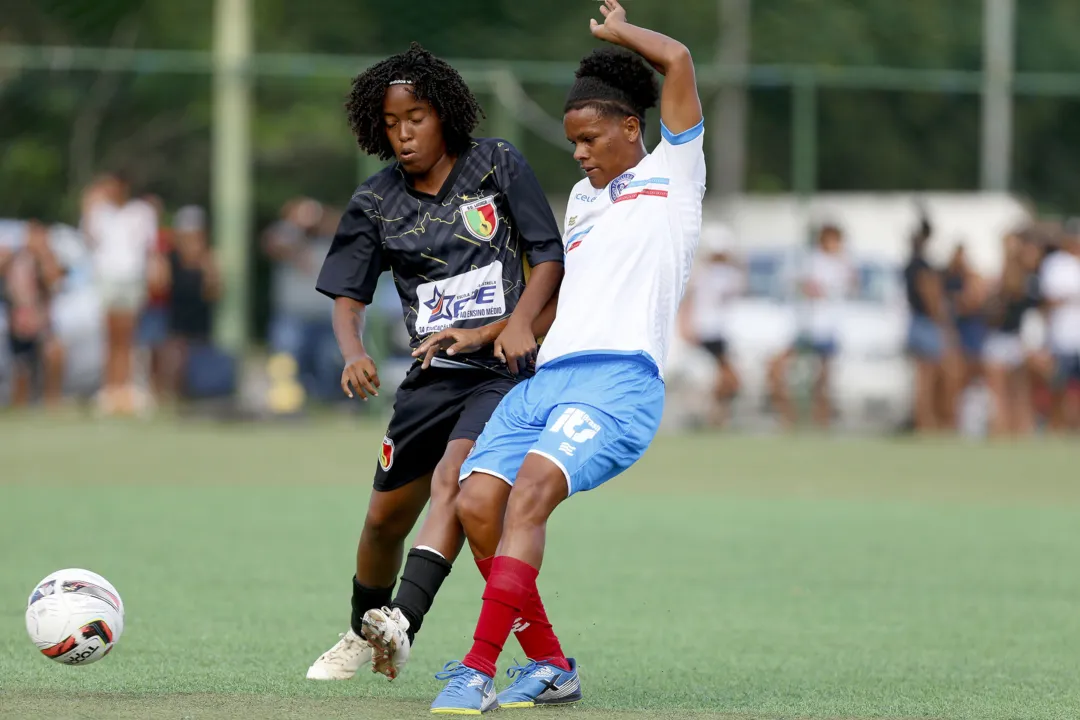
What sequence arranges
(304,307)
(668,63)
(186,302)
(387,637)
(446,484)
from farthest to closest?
(304,307), (186,302), (446,484), (668,63), (387,637)

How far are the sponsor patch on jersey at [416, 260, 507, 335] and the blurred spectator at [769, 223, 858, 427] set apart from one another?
39.6 feet

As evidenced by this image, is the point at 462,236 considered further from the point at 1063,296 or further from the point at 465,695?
the point at 1063,296

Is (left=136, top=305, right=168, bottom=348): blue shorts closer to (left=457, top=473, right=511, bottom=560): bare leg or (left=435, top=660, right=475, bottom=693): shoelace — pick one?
(left=457, top=473, right=511, bottom=560): bare leg

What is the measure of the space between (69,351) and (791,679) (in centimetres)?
1306

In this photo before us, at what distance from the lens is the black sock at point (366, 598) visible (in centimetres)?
617

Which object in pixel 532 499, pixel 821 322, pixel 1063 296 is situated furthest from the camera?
pixel 821 322

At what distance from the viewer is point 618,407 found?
546 centimetres

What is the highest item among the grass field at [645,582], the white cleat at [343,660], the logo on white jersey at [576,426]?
the logo on white jersey at [576,426]

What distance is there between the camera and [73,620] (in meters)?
5.55

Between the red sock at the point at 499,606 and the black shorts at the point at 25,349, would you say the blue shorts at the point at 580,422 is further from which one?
the black shorts at the point at 25,349

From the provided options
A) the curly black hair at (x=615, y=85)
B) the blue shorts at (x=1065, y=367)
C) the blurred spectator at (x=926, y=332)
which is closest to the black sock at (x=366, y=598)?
the curly black hair at (x=615, y=85)

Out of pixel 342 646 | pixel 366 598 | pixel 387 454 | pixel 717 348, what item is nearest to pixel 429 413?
pixel 387 454

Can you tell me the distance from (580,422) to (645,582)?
3283 millimetres

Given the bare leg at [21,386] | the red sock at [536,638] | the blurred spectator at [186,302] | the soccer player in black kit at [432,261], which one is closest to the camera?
the red sock at [536,638]
